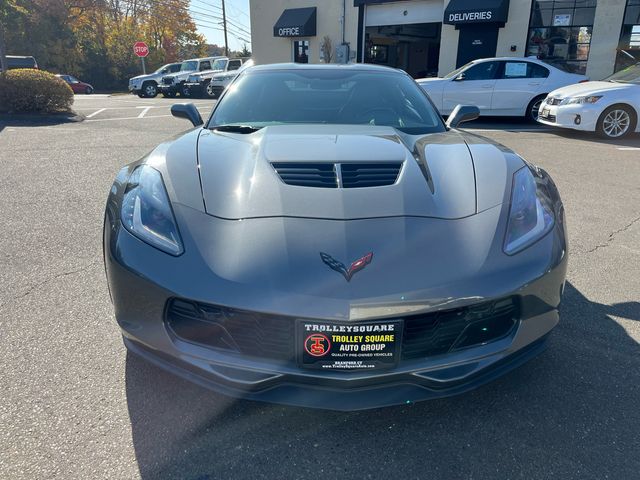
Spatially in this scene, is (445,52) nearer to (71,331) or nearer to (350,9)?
(350,9)

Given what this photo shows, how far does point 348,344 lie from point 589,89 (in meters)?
9.19

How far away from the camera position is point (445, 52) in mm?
17844

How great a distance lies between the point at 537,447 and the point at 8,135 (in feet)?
34.7

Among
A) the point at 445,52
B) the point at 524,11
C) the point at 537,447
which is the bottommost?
the point at 537,447

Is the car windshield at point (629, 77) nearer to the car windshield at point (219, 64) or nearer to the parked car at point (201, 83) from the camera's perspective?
the parked car at point (201, 83)

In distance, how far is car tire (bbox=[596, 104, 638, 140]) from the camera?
8391mm

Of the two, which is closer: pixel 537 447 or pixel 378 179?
pixel 537 447

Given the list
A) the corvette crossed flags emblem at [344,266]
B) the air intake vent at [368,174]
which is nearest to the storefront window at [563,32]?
the air intake vent at [368,174]

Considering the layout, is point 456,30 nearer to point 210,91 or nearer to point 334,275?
point 210,91

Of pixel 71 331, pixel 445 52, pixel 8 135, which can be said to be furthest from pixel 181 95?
pixel 71 331

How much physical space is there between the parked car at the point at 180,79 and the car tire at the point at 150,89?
2.43 ft

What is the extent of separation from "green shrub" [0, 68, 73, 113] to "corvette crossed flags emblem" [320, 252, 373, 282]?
1277cm

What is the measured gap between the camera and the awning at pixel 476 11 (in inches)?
622

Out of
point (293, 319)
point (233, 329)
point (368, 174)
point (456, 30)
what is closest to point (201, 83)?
point (456, 30)
